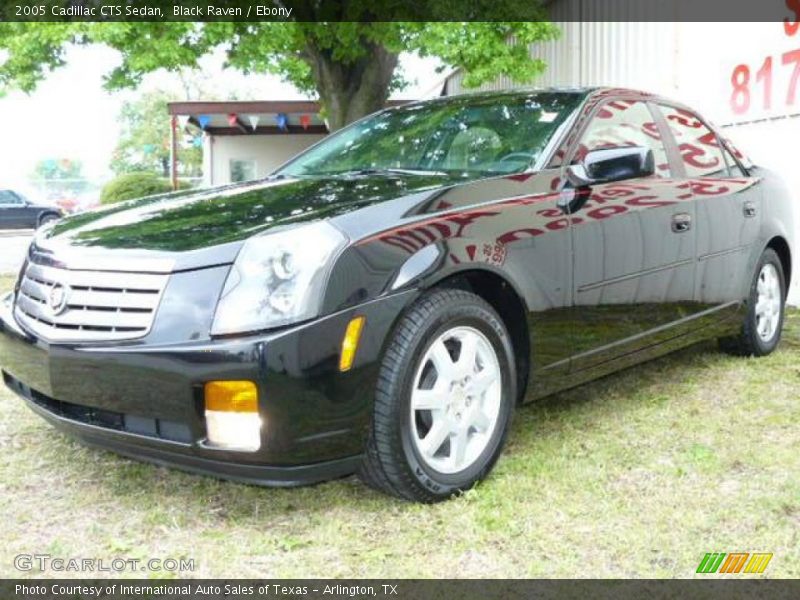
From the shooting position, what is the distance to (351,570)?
2525 millimetres

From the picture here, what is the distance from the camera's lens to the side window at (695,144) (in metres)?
4.46

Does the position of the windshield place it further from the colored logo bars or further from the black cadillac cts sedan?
the colored logo bars

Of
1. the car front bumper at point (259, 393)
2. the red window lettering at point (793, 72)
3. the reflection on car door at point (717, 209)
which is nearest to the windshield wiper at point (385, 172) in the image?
the car front bumper at point (259, 393)

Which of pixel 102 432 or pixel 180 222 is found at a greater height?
pixel 180 222

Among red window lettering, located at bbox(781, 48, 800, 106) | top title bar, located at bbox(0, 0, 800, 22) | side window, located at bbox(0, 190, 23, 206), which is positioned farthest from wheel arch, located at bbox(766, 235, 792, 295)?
side window, located at bbox(0, 190, 23, 206)

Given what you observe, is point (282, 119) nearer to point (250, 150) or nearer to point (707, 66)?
point (250, 150)

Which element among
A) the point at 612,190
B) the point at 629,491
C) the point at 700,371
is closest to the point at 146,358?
the point at 629,491

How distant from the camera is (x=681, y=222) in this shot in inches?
162

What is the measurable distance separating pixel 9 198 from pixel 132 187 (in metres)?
7.32

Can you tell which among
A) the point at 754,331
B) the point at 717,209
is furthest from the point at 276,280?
the point at 754,331

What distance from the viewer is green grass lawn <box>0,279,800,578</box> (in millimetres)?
2598

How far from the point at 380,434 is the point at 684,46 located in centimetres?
737

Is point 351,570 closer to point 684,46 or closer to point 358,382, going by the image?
point 358,382

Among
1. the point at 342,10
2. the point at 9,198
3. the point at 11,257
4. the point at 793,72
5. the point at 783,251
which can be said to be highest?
the point at 342,10
